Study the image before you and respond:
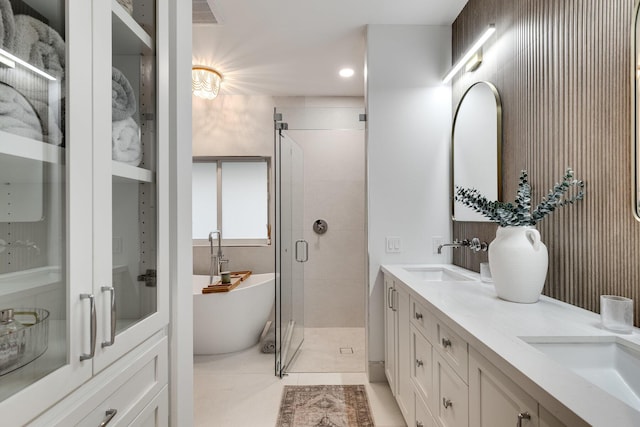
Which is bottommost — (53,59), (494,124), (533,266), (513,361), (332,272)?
(332,272)

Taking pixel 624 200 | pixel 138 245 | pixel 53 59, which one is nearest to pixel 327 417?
pixel 138 245

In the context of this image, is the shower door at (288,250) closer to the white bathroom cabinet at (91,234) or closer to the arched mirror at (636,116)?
the white bathroom cabinet at (91,234)

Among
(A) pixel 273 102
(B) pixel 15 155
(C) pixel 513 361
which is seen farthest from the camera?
(A) pixel 273 102

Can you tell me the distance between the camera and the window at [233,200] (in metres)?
3.85

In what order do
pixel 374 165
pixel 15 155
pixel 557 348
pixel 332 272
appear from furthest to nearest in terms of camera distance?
pixel 332 272, pixel 374 165, pixel 557 348, pixel 15 155

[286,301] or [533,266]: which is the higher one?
[533,266]

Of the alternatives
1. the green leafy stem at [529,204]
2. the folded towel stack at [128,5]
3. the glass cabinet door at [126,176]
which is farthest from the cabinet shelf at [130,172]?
the green leafy stem at [529,204]

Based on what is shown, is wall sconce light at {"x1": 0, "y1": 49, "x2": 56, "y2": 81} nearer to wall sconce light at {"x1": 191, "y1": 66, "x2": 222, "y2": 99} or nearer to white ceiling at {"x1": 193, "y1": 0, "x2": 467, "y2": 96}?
white ceiling at {"x1": 193, "y1": 0, "x2": 467, "y2": 96}

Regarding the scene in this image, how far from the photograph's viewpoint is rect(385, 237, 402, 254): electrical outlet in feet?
8.20

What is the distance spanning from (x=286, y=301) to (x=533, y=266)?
74.9 inches

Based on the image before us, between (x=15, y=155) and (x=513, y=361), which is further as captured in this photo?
(x=513, y=361)

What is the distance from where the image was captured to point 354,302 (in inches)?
137

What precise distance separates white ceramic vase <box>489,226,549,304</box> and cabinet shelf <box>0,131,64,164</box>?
1499 mm

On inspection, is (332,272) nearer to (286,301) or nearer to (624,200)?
(286,301)
